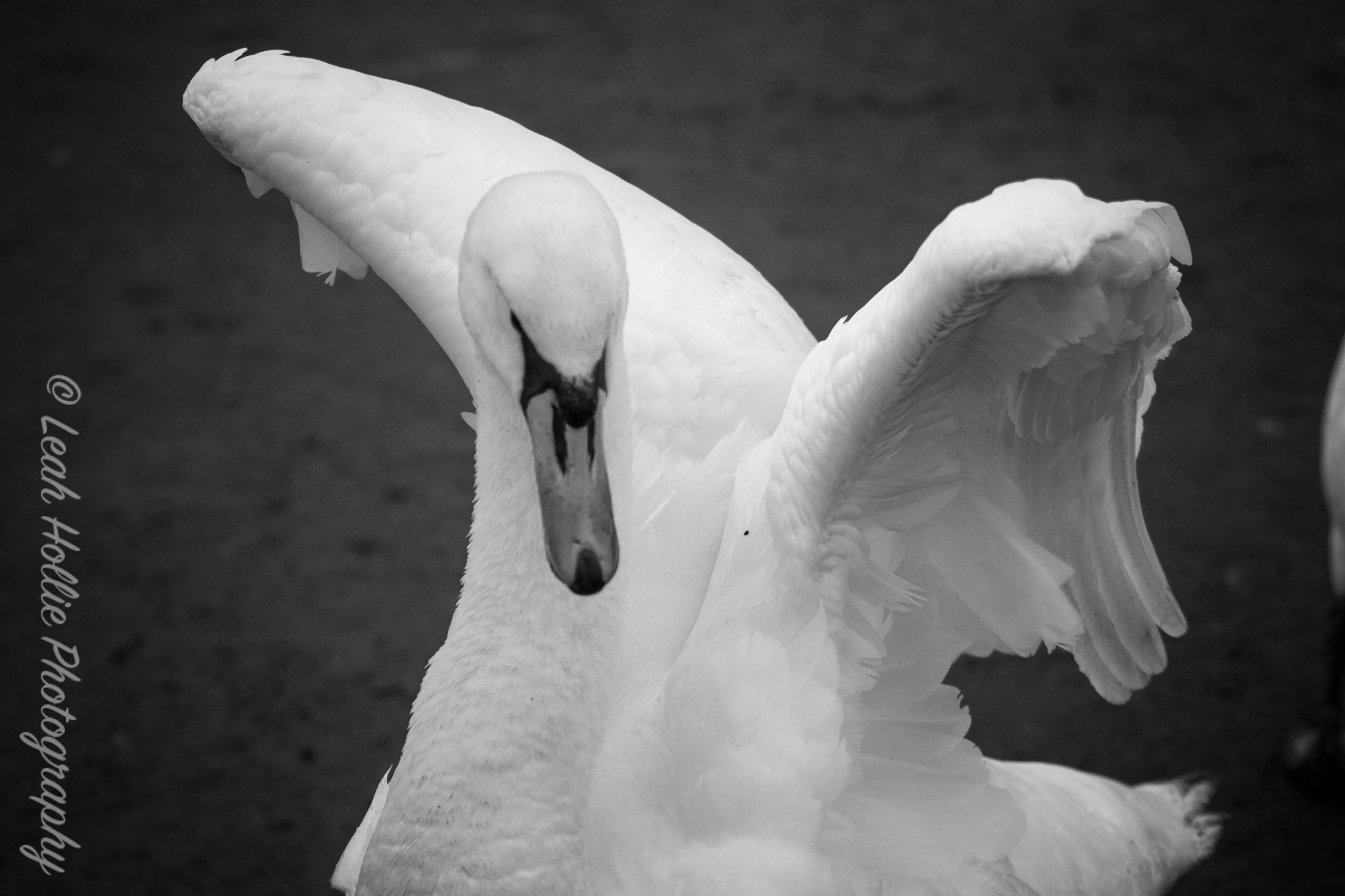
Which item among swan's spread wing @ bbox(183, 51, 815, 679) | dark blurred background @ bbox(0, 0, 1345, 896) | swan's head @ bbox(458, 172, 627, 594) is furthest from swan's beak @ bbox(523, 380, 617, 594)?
dark blurred background @ bbox(0, 0, 1345, 896)

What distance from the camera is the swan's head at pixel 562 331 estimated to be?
1.64 meters

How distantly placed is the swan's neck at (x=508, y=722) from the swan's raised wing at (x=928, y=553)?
196 mm

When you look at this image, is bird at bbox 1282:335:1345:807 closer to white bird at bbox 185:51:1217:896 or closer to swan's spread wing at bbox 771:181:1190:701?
white bird at bbox 185:51:1217:896

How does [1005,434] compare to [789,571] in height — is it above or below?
above

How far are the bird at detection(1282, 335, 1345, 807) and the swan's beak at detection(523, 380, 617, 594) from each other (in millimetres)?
2445

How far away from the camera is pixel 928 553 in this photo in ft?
6.66

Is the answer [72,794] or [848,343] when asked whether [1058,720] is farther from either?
[72,794]

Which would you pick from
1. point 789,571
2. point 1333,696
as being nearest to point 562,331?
point 789,571

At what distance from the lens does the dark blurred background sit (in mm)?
3516

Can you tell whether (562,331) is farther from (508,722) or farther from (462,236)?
(462,236)

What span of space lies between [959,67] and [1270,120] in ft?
4.64

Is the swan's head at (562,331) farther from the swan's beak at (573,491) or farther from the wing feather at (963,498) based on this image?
the wing feather at (963,498)

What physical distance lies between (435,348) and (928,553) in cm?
340

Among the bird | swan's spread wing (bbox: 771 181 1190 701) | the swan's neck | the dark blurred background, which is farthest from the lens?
the dark blurred background
